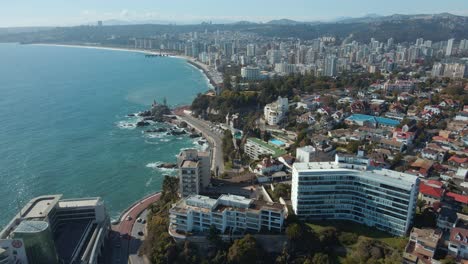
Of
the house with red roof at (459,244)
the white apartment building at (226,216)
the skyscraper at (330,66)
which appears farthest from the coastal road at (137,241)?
the skyscraper at (330,66)

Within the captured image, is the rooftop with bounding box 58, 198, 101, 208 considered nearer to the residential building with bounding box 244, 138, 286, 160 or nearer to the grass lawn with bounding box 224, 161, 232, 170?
the grass lawn with bounding box 224, 161, 232, 170

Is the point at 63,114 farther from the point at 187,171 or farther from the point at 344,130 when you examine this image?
the point at 344,130

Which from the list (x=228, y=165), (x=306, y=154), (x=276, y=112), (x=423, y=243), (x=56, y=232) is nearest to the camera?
(x=423, y=243)

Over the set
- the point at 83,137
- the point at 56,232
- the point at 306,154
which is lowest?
the point at 83,137

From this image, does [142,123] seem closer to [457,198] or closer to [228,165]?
[228,165]

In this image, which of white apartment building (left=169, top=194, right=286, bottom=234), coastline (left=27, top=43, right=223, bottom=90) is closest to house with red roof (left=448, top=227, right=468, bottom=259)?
white apartment building (left=169, top=194, right=286, bottom=234)

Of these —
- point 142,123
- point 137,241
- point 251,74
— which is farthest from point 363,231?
point 251,74
